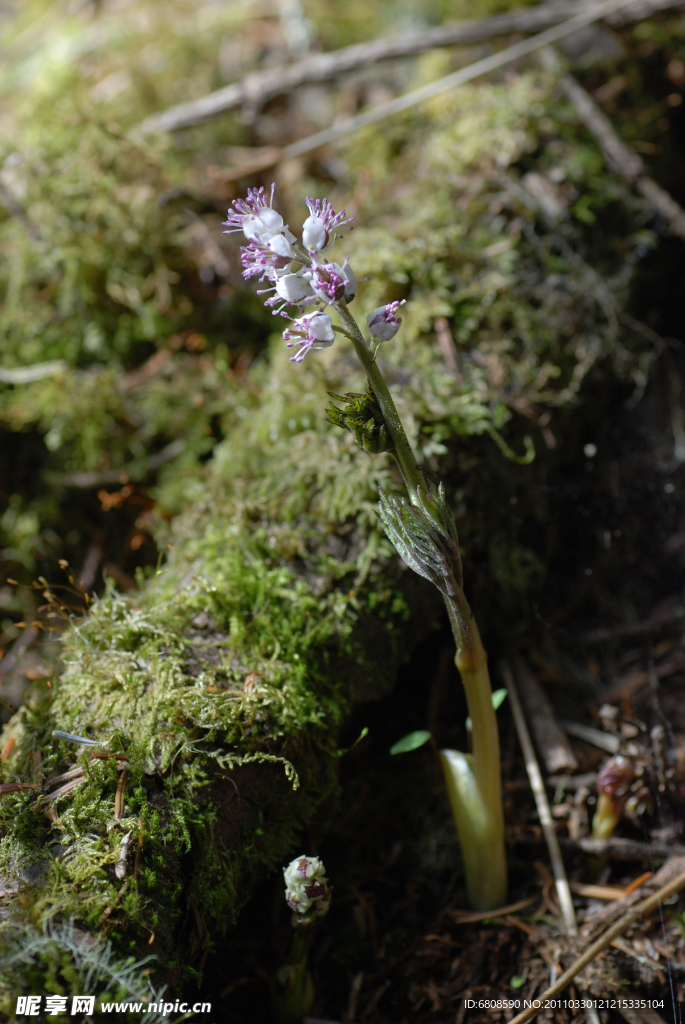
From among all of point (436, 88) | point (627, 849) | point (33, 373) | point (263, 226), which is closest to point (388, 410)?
point (263, 226)

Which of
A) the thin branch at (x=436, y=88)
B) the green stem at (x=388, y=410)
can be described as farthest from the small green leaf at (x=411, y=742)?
the thin branch at (x=436, y=88)

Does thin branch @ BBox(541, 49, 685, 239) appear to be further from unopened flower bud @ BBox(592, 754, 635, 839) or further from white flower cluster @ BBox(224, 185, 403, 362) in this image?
unopened flower bud @ BBox(592, 754, 635, 839)

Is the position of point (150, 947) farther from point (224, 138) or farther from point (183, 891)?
point (224, 138)

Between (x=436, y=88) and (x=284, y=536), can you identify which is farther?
(x=436, y=88)

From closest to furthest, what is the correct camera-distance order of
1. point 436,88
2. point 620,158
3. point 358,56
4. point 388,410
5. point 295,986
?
point 388,410 → point 295,986 → point 620,158 → point 436,88 → point 358,56

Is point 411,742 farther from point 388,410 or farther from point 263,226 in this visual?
point 263,226

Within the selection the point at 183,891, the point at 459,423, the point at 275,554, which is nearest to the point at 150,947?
the point at 183,891

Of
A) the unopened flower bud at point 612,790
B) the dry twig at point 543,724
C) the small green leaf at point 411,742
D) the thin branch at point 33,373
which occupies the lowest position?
the unopened flower bud at point 612,790

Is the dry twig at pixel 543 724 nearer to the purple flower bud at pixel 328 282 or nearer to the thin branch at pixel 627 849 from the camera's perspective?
the thin branch at pixel 627 849
